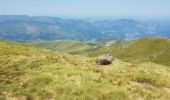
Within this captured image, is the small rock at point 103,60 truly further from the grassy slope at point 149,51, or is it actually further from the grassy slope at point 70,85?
the grassy slope at point 149,51

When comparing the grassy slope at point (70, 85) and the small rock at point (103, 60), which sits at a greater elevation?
the grassy slope at point (70, 85)

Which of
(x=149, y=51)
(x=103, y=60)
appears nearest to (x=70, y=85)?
(x=103, y=60)

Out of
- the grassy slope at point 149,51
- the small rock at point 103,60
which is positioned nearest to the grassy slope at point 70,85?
the small rock at point 103,60

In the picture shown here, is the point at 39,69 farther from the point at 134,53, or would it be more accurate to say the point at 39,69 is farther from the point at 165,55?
the point at 134,53

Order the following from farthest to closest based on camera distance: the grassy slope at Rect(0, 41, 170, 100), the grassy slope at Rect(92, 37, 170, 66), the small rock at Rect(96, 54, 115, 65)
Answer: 1. the grassy slope at Rect(92, 37, 170, 66)
2. the small rock at Rect(96, 54, 115, 65)
3. the grassy slope at Rect(0, 41, 170, 100)

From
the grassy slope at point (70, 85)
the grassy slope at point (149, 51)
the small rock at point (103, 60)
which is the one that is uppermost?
the grassy slope at point (70, 85)

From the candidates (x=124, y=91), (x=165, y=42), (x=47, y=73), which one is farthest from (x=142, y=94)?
(x=165, y=42)

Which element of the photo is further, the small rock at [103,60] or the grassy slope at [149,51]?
the grassy slope at [149,51]

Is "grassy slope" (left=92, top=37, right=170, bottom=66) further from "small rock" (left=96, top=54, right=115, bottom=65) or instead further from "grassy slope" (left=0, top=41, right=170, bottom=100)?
"grassy slope" (left=0, top=41, right=170, bottom=100)

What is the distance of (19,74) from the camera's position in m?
27.5

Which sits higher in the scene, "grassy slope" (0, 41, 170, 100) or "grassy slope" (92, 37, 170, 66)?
"grassy slope" (0, 41, 170, 100)

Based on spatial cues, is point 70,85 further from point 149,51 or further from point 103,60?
point 149,51

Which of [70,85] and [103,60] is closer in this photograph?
[70,85]

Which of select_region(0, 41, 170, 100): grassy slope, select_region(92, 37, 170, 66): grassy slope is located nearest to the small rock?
select_region(0, 41, 170, 100): grassy slope
